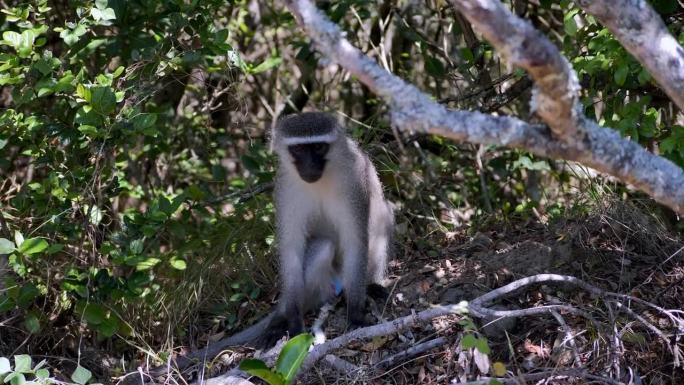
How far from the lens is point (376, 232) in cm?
534

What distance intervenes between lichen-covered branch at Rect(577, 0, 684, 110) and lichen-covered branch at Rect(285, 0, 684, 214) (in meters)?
0.31

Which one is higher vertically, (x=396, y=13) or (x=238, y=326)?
(x=396, y=13)

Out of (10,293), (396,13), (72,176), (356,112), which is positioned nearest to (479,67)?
(396,13)

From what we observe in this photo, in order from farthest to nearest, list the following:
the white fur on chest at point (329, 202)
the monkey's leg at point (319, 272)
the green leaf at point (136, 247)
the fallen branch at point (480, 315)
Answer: the monkey's leg at point (319, 272), the white fur on chest at point (329, 202), the green leaf at point (136, 247), the fallen branch at point (480, 315)

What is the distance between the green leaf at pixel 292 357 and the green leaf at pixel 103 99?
5.05 ft

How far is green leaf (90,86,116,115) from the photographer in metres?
4.48

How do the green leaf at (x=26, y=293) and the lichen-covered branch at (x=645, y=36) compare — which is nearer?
the lichen-covered branch at (x=645, y=36)

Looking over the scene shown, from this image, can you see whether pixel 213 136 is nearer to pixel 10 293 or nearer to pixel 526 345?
pixel 10 293

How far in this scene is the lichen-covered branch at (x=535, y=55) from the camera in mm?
2549

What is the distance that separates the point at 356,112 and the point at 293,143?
2692mm

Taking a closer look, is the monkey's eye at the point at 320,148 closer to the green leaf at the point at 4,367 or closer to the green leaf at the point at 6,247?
the green leaf at the point at 6,247

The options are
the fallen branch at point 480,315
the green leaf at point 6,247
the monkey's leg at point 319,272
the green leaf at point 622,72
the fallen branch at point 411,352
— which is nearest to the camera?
the fallen branch at point 480,315

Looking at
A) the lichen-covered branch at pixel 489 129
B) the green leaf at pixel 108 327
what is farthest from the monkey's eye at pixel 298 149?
the lichen-covered branch at pixel 489 129

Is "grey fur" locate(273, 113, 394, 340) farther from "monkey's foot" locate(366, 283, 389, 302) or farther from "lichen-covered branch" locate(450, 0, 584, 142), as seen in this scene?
"lichen-covered branch" locate(450, 0, 584, 142)
